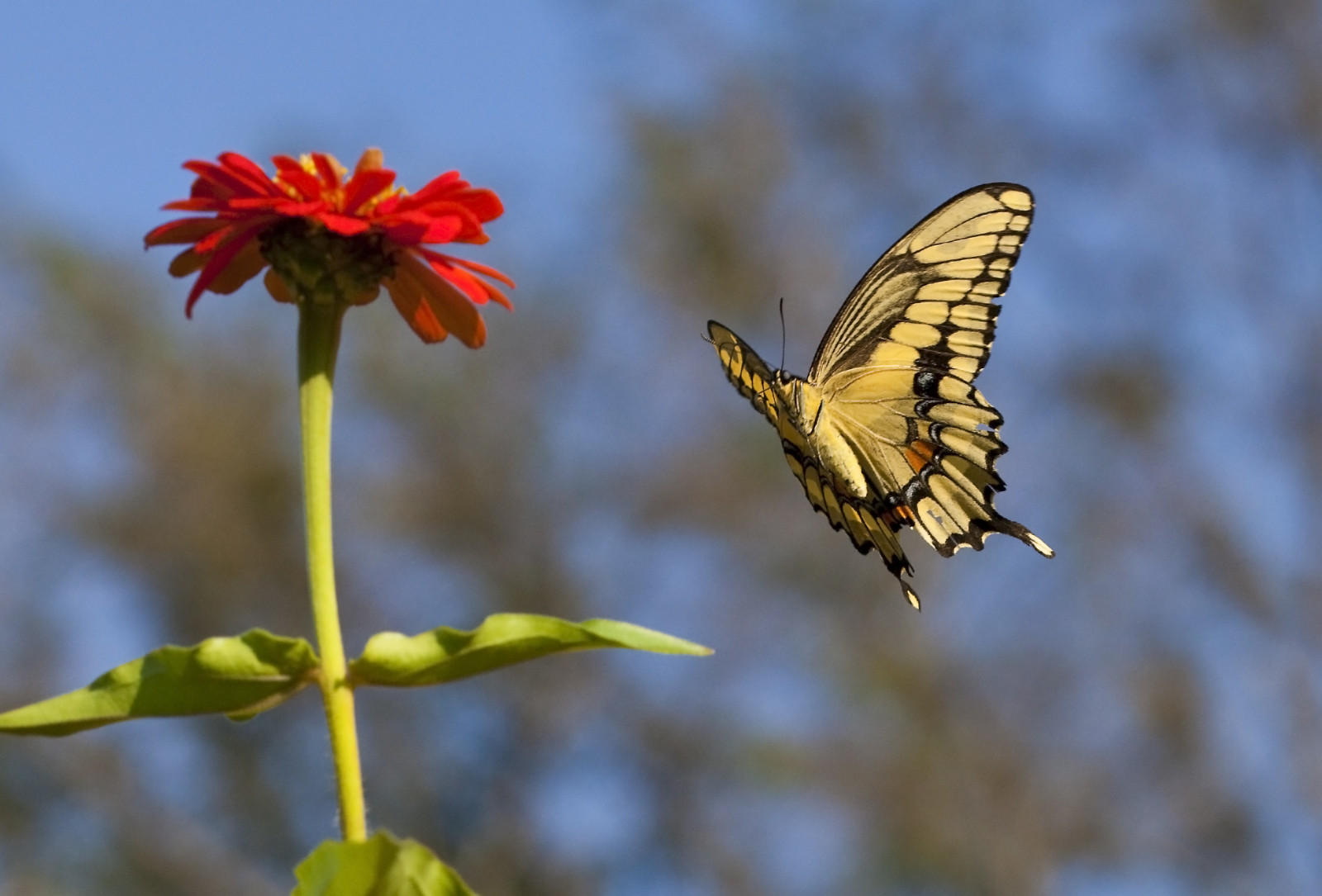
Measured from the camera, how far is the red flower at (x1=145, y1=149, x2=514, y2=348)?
1.75m

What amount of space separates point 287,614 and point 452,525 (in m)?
2.14

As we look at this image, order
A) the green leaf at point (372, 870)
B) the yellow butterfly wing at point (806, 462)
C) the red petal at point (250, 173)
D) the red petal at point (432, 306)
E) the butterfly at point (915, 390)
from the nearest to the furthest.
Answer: the green leaf at point (372, 870) → the red petal at point (250, 173) → the red petal at point (432, 306) → the yellow butterfly wing at point (806, 462) → the butterfly at point (915, 390)

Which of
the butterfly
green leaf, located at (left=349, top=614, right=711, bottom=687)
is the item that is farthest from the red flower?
the butterfly

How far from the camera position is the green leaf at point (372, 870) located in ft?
3.96

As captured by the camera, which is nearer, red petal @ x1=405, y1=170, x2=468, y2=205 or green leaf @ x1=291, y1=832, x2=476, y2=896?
green leaf @ x1=291, y1=832, x2=476, y2=896

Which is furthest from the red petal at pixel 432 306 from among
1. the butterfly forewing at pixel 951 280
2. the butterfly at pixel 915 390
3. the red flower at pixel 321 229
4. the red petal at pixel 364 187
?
the butterfly forewing at pixel 951 280

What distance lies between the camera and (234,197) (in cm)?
174

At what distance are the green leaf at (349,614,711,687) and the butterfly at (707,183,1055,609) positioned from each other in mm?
1380

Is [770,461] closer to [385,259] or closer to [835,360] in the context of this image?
[835,360]

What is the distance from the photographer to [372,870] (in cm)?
122

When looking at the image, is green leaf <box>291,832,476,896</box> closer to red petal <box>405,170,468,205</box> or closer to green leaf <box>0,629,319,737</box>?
green leaf <box>0,629,319,737</box>

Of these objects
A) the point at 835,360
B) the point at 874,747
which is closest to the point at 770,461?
the point at 874,747

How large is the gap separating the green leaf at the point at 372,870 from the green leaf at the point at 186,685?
0.76ft

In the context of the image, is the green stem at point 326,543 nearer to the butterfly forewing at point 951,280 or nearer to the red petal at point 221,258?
the red petal at point 221,258
